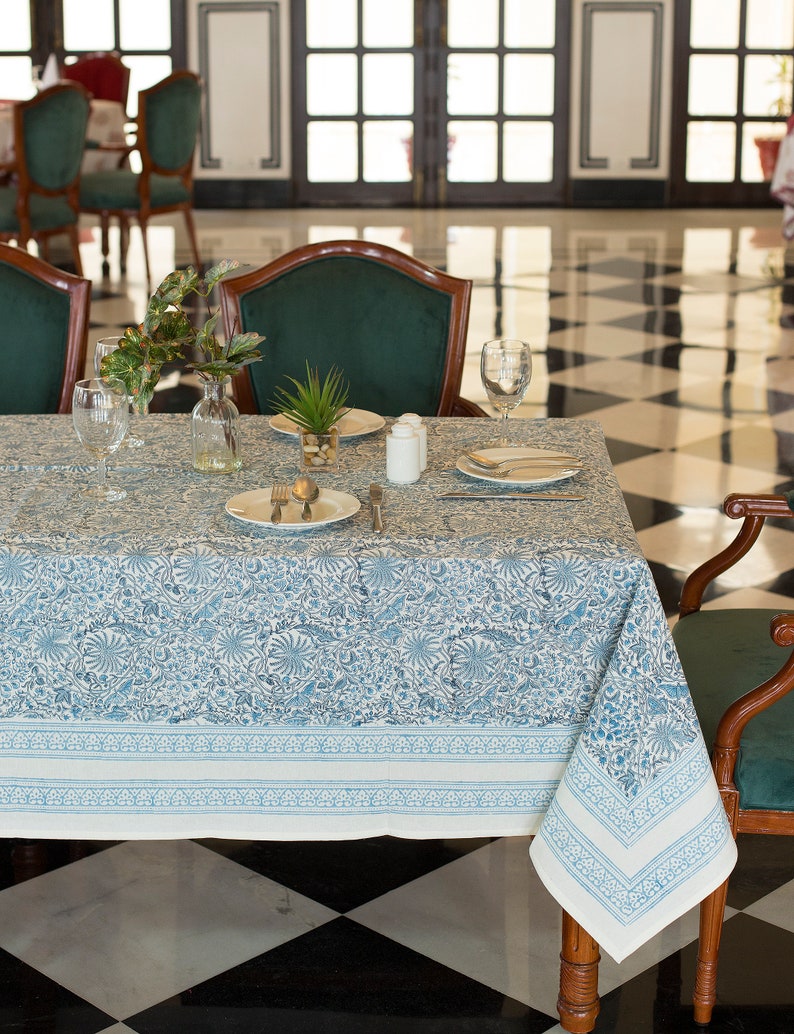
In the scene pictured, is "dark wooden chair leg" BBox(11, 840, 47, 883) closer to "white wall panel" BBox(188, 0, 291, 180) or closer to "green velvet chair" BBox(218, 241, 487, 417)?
"green velvet chair" BBox(218, 241, 487, 417)

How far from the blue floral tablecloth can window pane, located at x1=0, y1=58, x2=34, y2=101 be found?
9290 millimetres

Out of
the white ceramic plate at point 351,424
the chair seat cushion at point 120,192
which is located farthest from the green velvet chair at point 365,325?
the chair seat cushion at point 120,192

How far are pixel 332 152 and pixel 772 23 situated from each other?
10.7 ft

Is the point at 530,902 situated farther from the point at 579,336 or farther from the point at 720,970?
the point at 579,336

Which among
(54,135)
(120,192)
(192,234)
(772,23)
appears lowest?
(192,234)

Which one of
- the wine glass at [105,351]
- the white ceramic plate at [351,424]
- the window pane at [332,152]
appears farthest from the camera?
the window pane at [332,152]

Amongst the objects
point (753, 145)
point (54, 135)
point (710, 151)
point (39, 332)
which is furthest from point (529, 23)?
point (39, 332)

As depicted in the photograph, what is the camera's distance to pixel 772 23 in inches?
387

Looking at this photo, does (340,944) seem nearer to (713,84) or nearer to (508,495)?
(508,495)

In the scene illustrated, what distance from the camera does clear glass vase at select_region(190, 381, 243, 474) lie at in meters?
1.96

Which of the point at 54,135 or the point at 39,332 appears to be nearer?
the point at 39,332

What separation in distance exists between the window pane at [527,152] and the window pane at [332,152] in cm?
111

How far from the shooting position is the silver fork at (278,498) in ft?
5.75

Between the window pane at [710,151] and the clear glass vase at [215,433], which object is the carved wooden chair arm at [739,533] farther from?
the window pane at [710,151]
